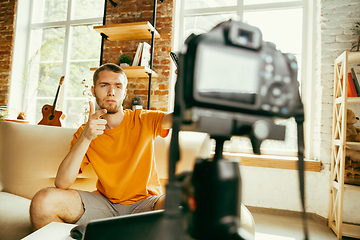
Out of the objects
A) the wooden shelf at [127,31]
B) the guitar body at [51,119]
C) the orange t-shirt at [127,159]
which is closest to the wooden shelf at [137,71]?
the wooden shelf at [127,31]

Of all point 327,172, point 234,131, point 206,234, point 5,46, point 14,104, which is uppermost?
point 5,46

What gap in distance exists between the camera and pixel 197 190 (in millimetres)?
228

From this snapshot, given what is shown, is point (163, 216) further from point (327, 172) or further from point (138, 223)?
point (327, 172)

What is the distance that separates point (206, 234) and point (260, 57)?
0.62ft

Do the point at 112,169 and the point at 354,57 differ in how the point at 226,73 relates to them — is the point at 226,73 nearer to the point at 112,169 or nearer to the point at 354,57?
the point at 112,169

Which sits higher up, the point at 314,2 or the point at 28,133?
the point at 314,2

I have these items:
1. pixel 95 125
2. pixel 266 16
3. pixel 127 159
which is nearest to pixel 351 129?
pixel 266 16

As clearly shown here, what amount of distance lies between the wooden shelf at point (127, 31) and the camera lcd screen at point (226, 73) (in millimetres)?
2235

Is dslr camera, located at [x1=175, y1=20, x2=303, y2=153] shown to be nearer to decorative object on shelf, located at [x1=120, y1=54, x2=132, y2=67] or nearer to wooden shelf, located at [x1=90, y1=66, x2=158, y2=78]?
wooden shelf, located at [x1=90, y1=66, x2=158, y2=78]

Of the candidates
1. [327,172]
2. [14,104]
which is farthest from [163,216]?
[14,104]

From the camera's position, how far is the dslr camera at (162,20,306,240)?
20 centimetres

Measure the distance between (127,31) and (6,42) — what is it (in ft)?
6.42

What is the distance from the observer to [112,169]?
3.52 feet

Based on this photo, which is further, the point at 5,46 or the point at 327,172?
the point at 5,46
